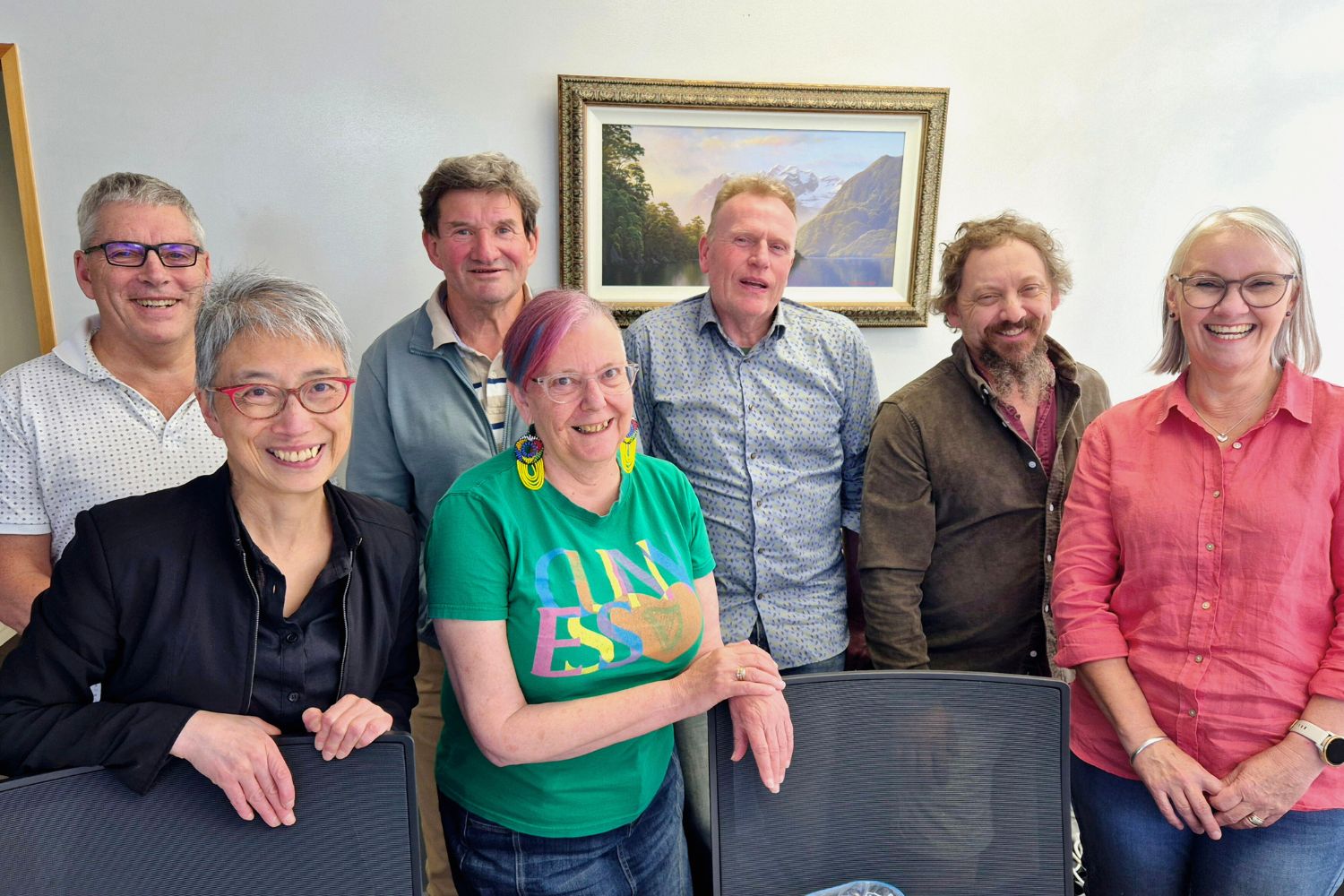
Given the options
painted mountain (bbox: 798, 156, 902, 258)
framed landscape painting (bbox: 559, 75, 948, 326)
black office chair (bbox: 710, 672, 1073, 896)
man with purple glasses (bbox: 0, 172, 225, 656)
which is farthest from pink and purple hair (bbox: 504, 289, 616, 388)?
painted mountain (bbox: 798, 156, 902, 258)

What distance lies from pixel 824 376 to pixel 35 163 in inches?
94.9

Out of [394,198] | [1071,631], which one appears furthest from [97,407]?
[1071,631]

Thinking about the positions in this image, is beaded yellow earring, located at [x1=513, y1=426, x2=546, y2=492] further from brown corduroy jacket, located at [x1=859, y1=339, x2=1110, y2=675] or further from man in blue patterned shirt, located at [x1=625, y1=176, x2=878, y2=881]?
brown corduroy jacket, located at [x1=859, y1=339, x2=1110, y2=675]

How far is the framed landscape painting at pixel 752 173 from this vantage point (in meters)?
2.85

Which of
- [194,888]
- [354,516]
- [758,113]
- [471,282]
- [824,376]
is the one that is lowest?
[194,888]

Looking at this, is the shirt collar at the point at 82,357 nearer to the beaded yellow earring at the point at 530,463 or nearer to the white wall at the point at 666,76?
the beaded yellow earring at the point at 530,463

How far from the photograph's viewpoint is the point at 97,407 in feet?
5.72

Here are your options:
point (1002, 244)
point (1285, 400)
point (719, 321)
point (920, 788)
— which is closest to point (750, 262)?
point (719, 321)

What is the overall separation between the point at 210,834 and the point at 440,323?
45.6 inches

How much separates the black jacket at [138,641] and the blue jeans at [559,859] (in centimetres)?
35

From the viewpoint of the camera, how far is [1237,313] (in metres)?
1.50

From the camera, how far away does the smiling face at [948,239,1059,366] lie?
6.28 feet

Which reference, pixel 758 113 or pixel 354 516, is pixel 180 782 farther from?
pixel 758 113

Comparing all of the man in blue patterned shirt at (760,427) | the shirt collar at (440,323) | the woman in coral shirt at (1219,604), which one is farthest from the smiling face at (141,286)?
the woman in coral shirt at (1219,604)
